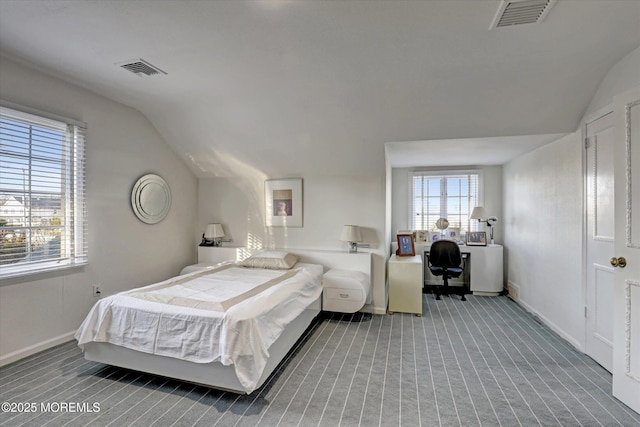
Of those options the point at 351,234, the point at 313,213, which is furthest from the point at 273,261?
the point at 351,234

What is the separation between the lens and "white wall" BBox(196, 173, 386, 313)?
12.8 feet

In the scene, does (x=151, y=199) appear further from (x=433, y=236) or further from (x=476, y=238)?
(x=476, y=238)

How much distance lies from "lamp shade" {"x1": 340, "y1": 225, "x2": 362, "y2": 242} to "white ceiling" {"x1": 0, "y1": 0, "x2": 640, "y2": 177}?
756mm

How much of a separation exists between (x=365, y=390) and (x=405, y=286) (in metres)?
1.80

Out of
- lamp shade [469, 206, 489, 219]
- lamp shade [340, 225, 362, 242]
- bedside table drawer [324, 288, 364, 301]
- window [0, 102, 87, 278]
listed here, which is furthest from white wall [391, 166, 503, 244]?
window [0, 102, 87, 278]

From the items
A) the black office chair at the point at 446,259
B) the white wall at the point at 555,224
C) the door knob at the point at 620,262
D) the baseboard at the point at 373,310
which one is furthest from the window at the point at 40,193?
the white wall at the point at 555,224

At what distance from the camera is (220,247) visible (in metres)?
4.54

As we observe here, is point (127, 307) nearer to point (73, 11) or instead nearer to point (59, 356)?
point (59, 356)

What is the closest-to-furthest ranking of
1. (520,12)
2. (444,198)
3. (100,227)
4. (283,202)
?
1. (520,12)
2. (100,227)
3. (283,202)
4. (444,198)

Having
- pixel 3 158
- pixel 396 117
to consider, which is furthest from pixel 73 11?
pixel 396 117

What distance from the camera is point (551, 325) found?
327 cm

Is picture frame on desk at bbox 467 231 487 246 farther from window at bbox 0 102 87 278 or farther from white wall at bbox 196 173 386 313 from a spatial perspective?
window at bbox 0 102 87 278

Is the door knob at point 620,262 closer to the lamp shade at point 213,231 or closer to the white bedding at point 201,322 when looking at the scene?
the white bedding at point 201,322

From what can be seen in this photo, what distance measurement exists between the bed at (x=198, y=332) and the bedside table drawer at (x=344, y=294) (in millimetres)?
751
